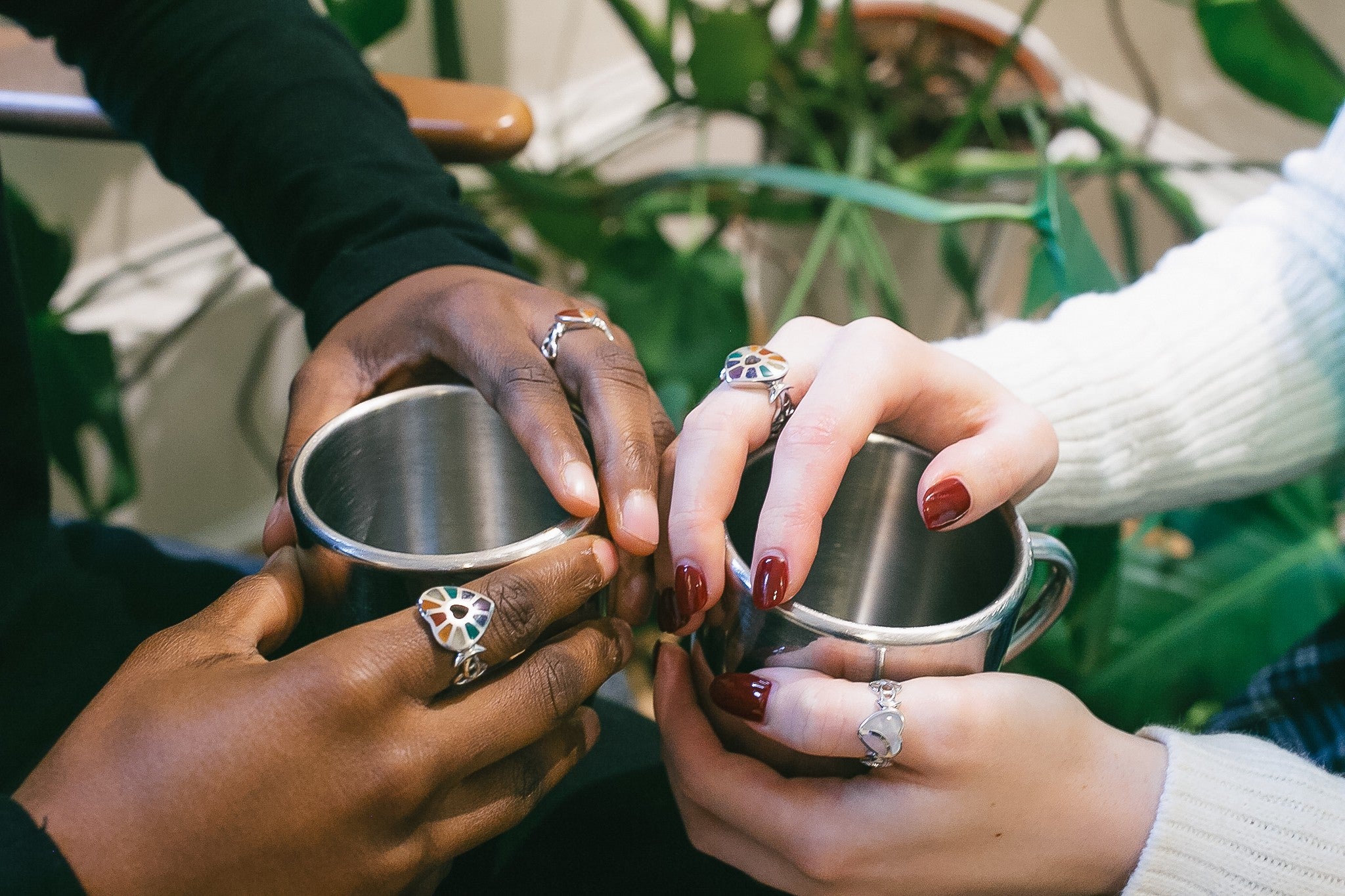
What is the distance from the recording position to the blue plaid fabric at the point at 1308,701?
45 centimetres

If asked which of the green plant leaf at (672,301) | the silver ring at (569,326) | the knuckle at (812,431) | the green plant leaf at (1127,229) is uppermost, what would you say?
the knuckle at (812,431)

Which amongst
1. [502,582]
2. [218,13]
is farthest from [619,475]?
[218,13]

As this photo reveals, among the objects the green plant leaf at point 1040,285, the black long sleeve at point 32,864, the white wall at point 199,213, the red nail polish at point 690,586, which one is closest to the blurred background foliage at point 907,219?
the green plant leaf at point 1040,285

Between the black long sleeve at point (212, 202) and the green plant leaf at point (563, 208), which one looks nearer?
the black long sleeve at point (212, 202)

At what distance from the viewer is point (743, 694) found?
0.30 meters

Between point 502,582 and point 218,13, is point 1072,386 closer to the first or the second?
point 502,582

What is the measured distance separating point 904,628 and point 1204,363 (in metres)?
0.35

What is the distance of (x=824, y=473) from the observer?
31cm

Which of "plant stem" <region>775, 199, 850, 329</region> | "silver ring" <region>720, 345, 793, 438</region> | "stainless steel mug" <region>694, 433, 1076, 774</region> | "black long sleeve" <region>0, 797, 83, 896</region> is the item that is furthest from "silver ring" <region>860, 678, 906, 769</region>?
"plant stem" <region>775, 199, 850, 329</region>

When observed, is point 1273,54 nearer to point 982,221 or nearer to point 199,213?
point 982,221

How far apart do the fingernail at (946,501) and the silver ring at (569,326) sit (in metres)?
0.15

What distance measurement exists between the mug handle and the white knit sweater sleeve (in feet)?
0.42

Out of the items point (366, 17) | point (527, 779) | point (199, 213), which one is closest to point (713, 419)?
point (527, 779)

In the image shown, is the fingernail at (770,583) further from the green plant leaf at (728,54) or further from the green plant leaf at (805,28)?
the green plant leaf at (805,28)
